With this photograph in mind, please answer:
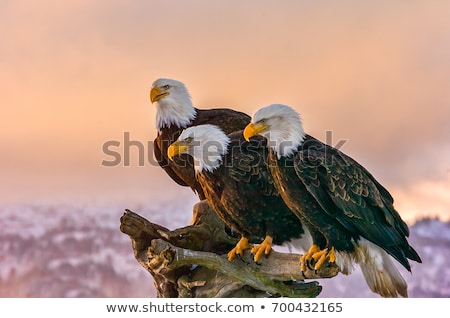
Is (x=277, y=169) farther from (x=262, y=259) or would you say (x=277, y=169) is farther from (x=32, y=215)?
(x=32, y=215)

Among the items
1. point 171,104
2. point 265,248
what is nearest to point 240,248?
point 265,248

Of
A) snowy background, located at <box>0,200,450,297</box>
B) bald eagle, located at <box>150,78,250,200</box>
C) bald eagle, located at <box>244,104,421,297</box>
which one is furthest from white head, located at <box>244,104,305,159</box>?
snowy background, located at <box>0,200,450,297</box>

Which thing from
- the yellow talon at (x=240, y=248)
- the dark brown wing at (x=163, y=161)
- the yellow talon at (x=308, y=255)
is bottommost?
the yellow talon at (x=308, y=255)

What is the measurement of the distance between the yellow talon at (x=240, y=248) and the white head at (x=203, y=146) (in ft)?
1.35

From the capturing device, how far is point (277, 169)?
10.1ft

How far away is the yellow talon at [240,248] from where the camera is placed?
336 centimetres

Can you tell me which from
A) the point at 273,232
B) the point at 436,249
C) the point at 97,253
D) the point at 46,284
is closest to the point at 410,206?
the point at 436,249

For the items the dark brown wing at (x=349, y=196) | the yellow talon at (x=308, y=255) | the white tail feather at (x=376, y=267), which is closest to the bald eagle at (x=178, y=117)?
the dark brown wing at (x=349, y=196)

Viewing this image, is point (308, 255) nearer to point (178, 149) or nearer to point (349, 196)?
point (349, 196)

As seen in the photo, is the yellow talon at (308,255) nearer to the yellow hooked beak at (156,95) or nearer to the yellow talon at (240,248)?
the yellow talon at (240,248)

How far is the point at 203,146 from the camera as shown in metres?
3.25

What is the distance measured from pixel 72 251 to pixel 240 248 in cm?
110
